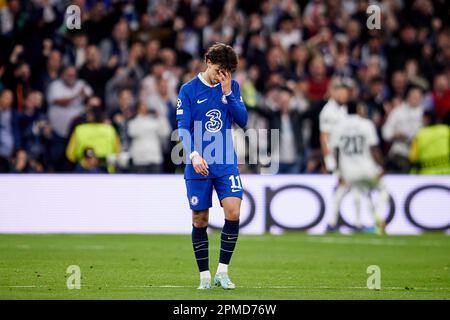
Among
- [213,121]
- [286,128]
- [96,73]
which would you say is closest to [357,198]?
[286,128]

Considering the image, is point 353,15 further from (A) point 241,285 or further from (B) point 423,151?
(A) point 241,285

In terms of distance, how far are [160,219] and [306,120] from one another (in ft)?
12.7

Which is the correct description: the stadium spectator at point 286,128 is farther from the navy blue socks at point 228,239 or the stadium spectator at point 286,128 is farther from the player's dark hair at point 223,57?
the player's dark hair at point 223,57

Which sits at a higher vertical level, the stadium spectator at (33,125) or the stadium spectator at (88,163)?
the stadium spectator at (33,125)

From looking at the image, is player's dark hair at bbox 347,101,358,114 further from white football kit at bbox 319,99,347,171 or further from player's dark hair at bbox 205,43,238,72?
player's dark hair at bbox 205,43,238,72

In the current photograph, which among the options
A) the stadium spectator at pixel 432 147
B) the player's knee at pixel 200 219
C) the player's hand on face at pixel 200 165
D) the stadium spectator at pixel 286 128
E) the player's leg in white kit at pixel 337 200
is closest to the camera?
the player's hand on face at pixel 200 165

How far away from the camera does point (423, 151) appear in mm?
20578

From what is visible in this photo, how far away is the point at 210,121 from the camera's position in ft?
35.2

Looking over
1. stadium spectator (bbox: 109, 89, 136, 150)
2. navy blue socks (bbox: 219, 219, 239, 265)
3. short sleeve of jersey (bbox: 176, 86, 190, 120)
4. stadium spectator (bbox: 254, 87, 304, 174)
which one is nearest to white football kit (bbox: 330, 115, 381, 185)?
stadium spectator (bbox: 254, 87, 304, 174)

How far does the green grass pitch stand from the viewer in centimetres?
1042

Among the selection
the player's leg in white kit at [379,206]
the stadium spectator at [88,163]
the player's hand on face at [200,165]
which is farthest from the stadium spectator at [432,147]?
the player's hand on face at [200,165]

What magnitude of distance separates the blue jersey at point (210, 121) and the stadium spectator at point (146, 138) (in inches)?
356

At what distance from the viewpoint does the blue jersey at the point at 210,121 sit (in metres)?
10.6
